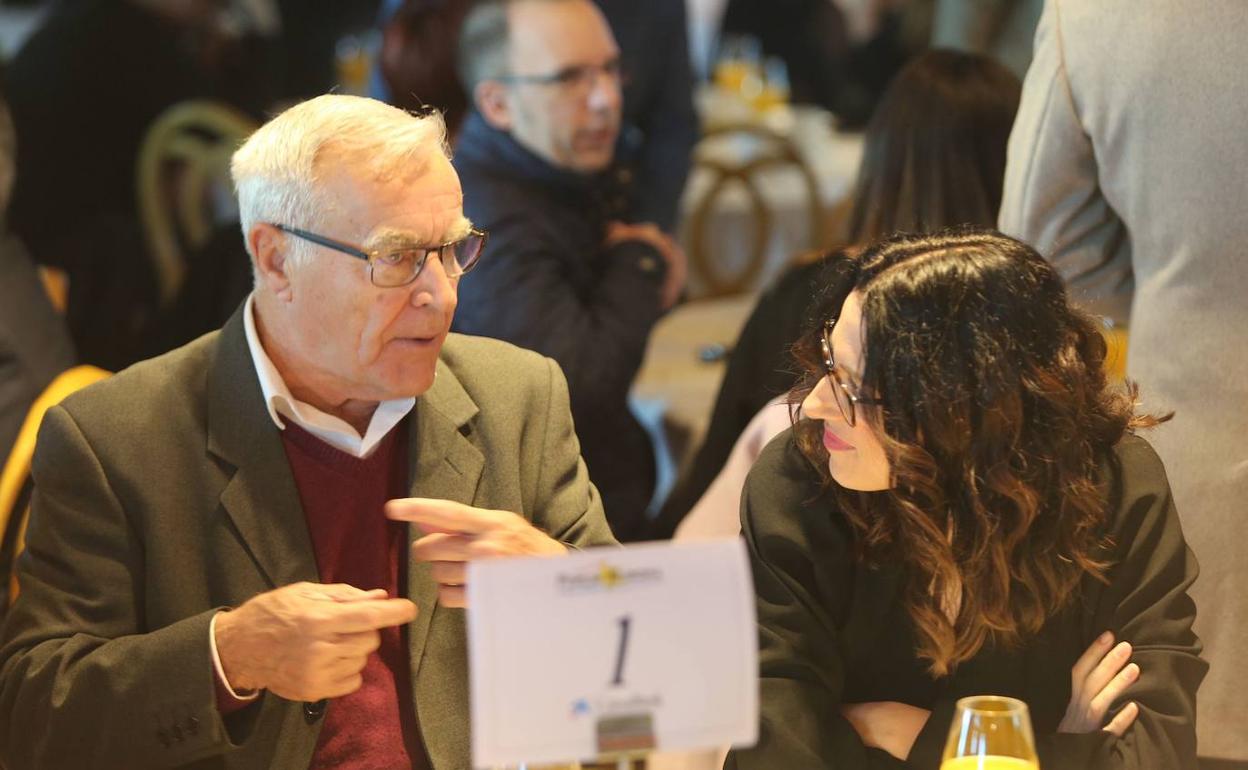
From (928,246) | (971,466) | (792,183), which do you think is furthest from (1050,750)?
(792,183)


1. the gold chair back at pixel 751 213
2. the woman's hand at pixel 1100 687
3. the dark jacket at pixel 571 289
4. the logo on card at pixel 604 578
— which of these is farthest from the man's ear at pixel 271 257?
the gold chair back at pixel 751 213

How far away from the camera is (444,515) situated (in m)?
1.74

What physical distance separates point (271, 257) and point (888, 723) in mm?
934

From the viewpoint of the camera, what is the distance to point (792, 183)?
5.45 metres

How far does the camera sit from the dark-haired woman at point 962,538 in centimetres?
185

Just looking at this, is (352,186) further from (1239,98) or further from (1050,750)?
(1239,98)

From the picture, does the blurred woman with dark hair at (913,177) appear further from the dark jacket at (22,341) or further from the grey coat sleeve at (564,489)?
the dark jacket at (22,341)

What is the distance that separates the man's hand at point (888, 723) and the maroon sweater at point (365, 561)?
52 cm

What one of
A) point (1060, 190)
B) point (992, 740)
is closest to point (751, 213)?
point (1060, 190)

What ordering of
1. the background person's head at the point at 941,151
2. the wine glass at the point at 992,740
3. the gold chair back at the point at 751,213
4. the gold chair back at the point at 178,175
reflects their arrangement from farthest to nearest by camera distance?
the gold chair back at the point at 751,213 → the gold chair back at the point at 178,175 → the background person's head at the point at 941,151 → the wine glass at the point at 992,740

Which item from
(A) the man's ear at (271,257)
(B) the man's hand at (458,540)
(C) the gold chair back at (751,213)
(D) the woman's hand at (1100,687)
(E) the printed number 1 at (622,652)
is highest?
(A) the man's ear at (271,257)

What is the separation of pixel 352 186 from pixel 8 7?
216 inches

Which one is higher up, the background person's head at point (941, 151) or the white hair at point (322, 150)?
the white hair at point (322, 150)

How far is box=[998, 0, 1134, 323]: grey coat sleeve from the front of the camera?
247cm
